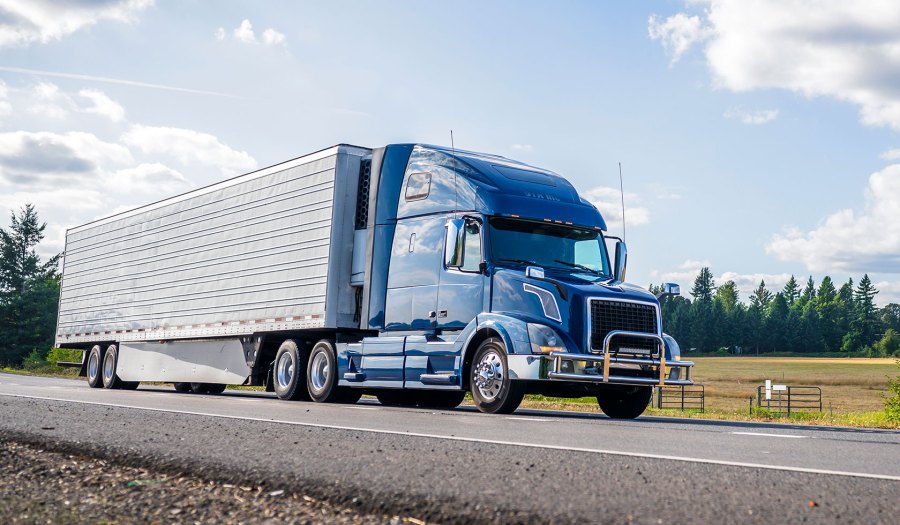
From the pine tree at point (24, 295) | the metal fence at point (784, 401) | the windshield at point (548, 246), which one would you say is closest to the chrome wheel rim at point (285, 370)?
the windshield at point (548, 246)

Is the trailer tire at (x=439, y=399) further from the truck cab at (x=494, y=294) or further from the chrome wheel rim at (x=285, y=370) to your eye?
the chrome wheel rim at (x=285, y=370)

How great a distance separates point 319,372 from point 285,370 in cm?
101

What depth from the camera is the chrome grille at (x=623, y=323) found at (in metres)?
12.2

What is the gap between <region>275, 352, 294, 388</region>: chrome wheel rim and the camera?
16.2 meters

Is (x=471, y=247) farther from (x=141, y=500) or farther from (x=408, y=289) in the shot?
(x=141, y=500)

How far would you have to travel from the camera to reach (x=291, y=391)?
52.5 ft

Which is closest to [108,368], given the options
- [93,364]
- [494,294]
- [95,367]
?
[95,367]

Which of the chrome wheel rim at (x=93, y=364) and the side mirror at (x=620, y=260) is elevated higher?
the side mirror at (x=620, y=260)

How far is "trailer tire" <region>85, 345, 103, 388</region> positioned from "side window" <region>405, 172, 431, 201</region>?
12982 mm

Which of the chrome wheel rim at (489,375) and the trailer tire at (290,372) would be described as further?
the trailer tire at (290,372)

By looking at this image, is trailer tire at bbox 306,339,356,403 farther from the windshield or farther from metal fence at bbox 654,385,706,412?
metal fence at bbox 654,385,706,412

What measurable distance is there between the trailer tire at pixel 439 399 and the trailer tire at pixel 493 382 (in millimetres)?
2360

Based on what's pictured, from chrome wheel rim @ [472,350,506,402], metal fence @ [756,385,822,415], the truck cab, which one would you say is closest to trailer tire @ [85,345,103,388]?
the truck cab

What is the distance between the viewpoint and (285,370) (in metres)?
16.4
